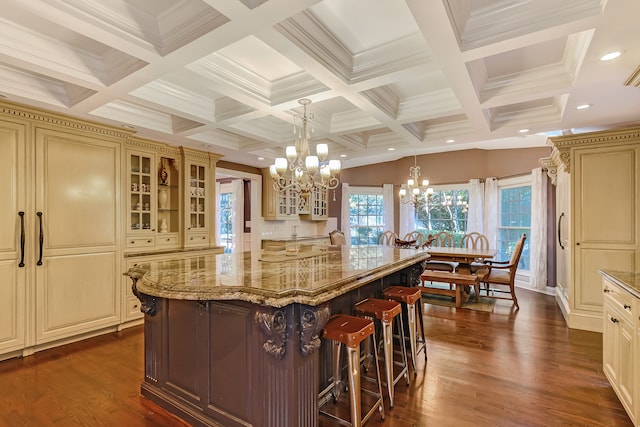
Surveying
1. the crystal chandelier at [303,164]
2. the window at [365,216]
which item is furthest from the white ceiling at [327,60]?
the window at [365,216]

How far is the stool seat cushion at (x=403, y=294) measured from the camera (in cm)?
263

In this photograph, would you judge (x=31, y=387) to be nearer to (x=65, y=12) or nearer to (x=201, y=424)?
(x=201, y=424)

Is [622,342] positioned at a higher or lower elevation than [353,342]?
lower

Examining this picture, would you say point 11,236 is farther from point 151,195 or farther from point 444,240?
point 444,240

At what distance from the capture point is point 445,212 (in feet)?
24.0

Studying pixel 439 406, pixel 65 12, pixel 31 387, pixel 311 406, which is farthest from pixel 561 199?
pixel 31 387

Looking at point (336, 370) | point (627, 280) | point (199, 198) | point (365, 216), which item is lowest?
point (336, 370)

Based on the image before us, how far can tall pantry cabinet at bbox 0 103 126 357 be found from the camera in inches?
116

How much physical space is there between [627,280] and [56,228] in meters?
4.93

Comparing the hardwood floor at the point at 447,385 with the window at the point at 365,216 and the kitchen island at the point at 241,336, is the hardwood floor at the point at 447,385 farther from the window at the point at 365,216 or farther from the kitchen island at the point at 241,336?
the window at the point at 365,216

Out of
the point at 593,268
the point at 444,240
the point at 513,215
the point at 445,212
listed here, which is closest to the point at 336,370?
the point at 593,268

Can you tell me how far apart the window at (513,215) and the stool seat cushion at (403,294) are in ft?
15.0

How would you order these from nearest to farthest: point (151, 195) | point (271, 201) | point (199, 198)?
point (151, 195), point (199, 198), point (271, 201)

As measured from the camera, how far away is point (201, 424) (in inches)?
77.1
